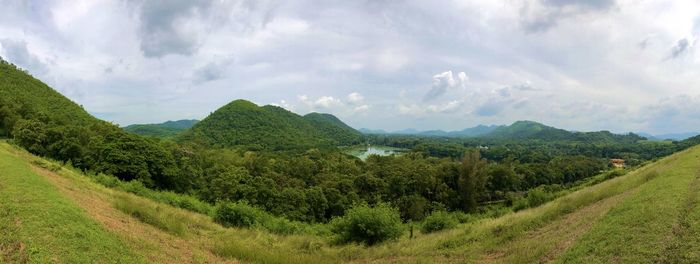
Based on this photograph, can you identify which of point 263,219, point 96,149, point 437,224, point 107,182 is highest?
point 96,149

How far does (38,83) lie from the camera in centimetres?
7750

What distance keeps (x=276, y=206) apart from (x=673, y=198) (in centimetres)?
3736

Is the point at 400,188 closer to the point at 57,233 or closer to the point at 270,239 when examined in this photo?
the point at 270,239

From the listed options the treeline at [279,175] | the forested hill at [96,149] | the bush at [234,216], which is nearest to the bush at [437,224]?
the treeline at [279,175]

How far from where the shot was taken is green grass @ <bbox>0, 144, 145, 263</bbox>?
8258 millimetres

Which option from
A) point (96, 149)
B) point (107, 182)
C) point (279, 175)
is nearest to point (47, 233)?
point (107, 182)

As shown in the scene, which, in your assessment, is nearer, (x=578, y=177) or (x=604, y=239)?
(x=604, y=239)

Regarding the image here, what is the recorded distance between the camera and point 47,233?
9.18 meters

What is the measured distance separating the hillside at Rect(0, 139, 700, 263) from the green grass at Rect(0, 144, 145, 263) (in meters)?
0.02

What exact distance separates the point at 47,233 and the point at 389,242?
589 inches

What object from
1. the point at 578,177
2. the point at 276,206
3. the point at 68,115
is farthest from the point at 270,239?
the point at 578,177

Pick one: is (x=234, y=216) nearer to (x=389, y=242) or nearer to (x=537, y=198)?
(x=389, y=242)

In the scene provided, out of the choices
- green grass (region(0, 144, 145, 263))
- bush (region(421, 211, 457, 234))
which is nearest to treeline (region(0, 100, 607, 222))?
bush (region(421, 211, 457, 234))

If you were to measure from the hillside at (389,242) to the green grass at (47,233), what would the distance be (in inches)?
0.9
